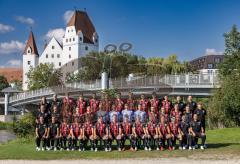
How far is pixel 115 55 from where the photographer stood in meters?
86.9

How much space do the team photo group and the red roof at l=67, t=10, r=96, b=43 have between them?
10665 cm

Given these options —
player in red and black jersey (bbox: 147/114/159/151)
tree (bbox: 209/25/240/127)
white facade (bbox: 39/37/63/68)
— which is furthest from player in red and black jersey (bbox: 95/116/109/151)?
white facade (bbox: 39/37/63/68)

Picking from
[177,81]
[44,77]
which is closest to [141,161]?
[177,81]

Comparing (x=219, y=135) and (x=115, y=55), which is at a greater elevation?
(x=115, y=55)

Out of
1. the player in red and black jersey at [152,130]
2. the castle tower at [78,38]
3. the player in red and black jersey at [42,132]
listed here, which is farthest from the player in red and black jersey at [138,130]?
the castle tower at [78,38]

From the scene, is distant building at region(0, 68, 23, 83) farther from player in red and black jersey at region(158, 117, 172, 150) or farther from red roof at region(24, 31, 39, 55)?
player in red and black jersey at region(158, 117, 172, 150)

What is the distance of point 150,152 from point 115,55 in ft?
228

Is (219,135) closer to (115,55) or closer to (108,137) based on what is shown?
(108,137)

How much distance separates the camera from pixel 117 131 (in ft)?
61.1

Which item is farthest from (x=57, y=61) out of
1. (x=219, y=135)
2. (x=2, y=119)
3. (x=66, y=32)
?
(x=219, y=135)

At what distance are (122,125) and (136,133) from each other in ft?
2.07

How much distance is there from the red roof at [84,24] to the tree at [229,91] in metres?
88.7

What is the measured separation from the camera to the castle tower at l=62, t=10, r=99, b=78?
122312mm

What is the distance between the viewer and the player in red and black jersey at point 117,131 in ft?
60.7
